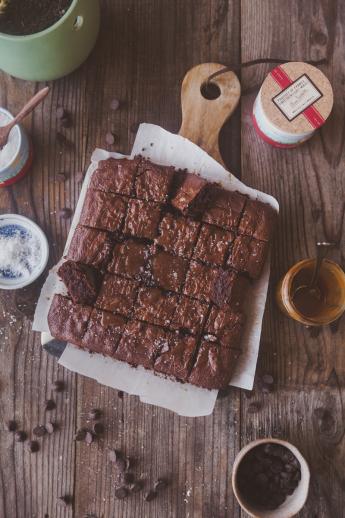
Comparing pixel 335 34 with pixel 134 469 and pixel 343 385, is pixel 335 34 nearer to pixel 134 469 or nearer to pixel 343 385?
pixel 343 385

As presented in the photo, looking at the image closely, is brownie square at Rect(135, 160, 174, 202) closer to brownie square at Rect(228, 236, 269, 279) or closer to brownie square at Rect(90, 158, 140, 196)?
brownie square at Rect(90, 158, 140, 196)

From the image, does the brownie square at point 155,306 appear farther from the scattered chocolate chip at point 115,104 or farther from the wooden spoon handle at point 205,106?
the scattered chocolate chip at point 115,104

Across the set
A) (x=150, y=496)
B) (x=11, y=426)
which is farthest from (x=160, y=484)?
(x=11, y=426)

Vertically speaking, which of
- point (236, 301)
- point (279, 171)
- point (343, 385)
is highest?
point (279, 171)

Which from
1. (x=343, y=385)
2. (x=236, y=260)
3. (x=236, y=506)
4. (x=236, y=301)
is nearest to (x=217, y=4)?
(x=236, y=260)

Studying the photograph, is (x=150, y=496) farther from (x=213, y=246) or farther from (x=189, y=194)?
(x=189, y=194)

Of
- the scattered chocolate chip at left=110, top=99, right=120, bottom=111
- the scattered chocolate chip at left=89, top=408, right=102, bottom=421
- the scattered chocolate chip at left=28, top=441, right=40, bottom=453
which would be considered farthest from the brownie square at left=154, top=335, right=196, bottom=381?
the scattered chocolate chip at left=110, top=99, right=120, bottom=111
